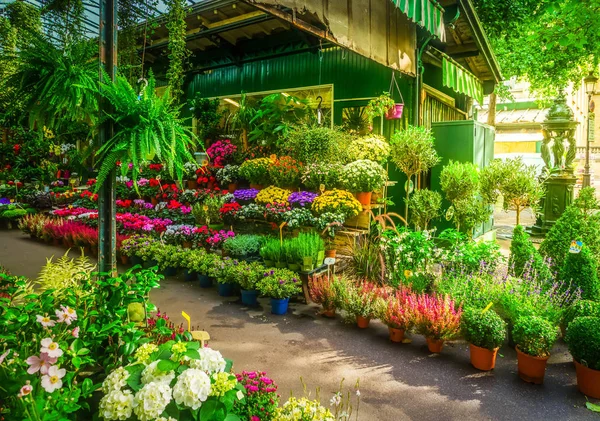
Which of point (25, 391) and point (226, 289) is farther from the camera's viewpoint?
point (226, 289)

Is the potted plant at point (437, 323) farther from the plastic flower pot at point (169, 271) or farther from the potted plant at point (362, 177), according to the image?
the plastic flower pot at point (169, 271)

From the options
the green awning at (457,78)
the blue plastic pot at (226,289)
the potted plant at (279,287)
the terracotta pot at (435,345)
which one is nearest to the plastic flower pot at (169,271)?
the blue plastic pot at (226,289)

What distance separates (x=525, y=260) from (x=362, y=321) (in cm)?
232

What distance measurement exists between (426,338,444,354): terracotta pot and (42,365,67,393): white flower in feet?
11.8

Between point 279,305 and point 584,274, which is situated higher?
point 584,274

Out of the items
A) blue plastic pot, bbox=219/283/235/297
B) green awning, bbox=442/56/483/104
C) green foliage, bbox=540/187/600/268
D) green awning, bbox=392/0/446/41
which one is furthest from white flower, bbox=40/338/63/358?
green awning, bbox=442/56/483/104

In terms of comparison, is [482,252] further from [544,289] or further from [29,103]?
[29,103]

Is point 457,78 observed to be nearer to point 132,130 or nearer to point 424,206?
point 424,206

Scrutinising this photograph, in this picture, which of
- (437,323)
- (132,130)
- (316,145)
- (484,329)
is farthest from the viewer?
(316,145)

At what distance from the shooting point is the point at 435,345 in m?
4.38

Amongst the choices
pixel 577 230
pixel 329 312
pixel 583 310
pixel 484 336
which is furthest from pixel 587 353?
pixel 329 312

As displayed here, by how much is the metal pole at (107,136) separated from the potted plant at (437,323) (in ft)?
10.1

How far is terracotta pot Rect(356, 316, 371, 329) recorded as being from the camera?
16.3 ft

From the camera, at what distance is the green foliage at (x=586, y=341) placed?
3551 millimetres
